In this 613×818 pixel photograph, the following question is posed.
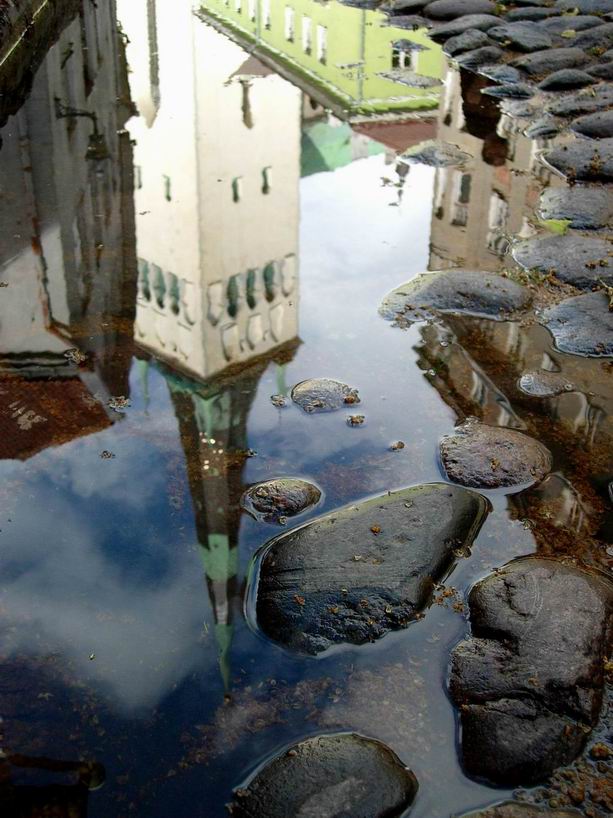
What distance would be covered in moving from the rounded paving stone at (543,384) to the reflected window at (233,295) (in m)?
1.96

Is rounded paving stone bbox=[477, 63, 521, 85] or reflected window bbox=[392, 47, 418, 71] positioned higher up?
rounded paving stone bbox=[477, 63, 521, 85]

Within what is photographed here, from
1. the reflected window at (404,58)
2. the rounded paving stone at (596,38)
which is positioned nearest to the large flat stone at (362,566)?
the reflected window at (404,58)

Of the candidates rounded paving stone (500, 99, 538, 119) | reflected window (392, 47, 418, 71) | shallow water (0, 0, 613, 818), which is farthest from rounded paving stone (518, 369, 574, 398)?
reflected window (392, 47, 418, 71)

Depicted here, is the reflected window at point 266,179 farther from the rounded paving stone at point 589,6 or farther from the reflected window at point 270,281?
the rounded paving stone at point 589,6

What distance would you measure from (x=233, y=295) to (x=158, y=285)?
53cm

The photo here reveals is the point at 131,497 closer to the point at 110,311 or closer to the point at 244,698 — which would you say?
the point at 244,698

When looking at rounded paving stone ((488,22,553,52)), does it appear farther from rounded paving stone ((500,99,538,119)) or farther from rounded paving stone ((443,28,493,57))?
rounded paving stone ((500,99,538,119))

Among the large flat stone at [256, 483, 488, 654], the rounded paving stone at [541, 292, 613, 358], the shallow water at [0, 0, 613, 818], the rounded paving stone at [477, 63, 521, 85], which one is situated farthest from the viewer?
the rounded paving stone at [477, 63, 521, 85]

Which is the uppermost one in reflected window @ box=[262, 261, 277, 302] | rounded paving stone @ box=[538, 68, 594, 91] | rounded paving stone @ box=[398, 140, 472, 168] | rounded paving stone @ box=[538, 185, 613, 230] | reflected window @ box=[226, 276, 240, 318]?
rounded paving stone @ box=[538, 68, 594, 91]

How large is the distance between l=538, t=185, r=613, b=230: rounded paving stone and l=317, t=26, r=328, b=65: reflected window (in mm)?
6683

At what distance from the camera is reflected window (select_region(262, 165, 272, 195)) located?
7.15 meters

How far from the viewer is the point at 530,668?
110 inches

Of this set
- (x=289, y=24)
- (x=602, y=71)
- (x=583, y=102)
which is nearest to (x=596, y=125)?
(x=583, y=102)

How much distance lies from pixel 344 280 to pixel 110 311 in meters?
1.68
